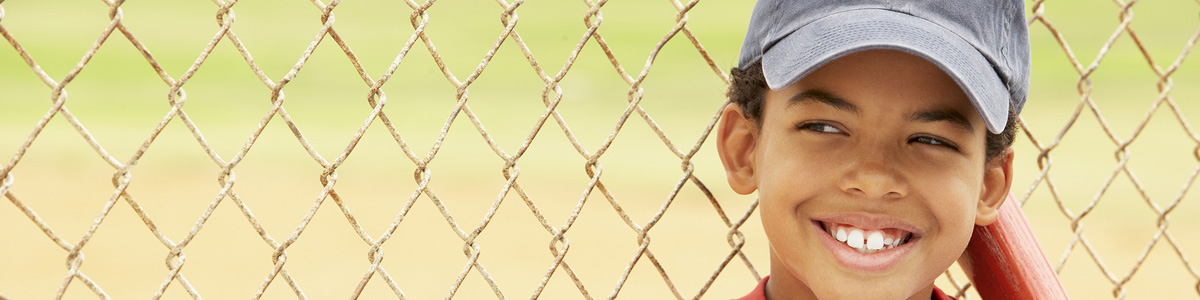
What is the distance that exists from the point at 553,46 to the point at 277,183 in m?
9.66

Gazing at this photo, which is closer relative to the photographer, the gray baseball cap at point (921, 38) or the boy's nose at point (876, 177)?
the gray baseball cap at point (921, 38)

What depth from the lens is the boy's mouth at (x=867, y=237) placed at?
5.82 feet

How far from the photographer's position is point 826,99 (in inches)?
68.1

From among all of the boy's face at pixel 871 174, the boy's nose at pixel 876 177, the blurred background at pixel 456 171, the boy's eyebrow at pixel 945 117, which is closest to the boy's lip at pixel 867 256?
the boy's face at pixel 871 174

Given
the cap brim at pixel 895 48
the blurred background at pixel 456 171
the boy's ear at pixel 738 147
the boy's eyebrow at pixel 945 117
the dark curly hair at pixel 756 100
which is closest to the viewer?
the cap brim at pixel 895 48

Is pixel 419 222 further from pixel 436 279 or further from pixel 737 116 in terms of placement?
pixel 737 116

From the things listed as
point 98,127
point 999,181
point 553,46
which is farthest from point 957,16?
point 553,46

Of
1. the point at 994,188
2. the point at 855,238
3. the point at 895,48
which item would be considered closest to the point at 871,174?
the point at 855,238

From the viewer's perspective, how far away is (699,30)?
18.4 meters

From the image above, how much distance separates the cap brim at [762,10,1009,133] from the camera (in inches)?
62.6

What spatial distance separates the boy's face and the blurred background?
0.38 metres

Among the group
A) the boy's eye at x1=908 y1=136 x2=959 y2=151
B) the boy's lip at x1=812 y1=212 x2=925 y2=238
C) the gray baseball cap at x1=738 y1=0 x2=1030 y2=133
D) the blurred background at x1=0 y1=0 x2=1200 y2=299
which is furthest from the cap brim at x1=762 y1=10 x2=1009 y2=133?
the blurred background at x1=0 y1=0 x2=1200 y2=299

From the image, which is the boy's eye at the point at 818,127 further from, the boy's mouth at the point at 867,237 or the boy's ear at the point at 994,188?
the boy's ear at the point at 994,188

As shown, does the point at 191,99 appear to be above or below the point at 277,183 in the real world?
above
